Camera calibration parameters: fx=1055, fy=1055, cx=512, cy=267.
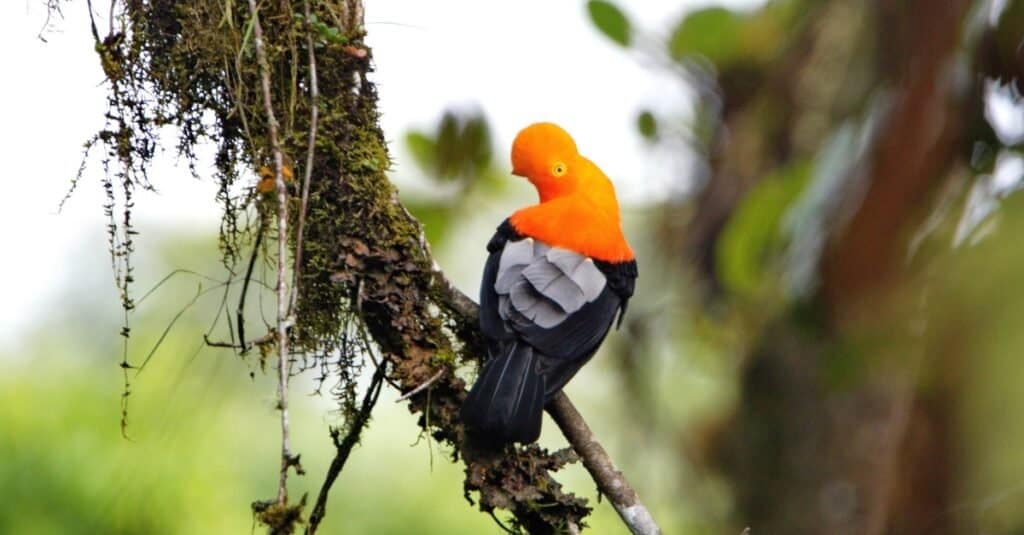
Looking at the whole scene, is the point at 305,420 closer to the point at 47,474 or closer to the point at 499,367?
the point at 47,474

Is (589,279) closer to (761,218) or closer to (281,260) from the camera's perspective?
(281,260)

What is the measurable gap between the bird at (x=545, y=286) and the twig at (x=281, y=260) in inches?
21.1

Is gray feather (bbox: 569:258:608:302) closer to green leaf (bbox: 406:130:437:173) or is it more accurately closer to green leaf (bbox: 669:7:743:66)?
green leaf (bbox: 406:130:437:173)

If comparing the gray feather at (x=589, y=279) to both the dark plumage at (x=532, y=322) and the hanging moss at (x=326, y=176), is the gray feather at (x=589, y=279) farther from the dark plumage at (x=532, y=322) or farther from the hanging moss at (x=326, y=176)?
the hanging moss at (x=326, y=176)

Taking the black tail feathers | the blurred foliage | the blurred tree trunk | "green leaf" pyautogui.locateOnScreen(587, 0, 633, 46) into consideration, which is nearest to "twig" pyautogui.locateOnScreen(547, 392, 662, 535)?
the black tail feathers

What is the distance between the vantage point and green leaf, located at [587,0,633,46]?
6.27 feet

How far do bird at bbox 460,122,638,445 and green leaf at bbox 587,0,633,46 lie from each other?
91cm

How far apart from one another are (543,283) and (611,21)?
1.30 m

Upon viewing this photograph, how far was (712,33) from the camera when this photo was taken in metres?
1.72

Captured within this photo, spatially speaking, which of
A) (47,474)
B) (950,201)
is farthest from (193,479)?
(950,201)

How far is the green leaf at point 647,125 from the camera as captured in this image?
9.15 feet

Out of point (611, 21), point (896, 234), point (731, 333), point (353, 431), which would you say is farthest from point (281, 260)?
point (731, 333)

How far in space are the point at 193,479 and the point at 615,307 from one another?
4.27 metres

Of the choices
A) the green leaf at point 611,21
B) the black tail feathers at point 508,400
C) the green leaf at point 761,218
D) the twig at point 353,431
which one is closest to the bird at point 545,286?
the black tail feathers at point 508,400
